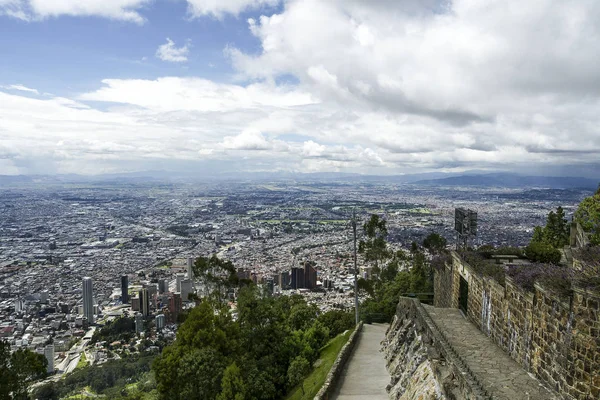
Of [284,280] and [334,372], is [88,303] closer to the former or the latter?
[284,280]

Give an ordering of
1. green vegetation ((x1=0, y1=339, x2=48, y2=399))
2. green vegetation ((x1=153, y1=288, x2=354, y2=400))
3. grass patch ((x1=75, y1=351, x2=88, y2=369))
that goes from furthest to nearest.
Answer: grass patch ((x1=75, y1=351, x2=88, y2=369)), green vegetation ((x1=153, y1=288, x2=354, y2=400)), green vegetation ((x1=0, y1=339, x2=48, y2=399))

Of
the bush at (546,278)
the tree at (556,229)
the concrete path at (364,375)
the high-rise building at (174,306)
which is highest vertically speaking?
the bush at (546,278)

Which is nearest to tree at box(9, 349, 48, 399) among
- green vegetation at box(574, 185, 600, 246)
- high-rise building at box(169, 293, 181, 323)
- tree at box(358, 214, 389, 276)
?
high-rise building at box(169, 293, 181, 323)

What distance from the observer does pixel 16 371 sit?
12.3 metres

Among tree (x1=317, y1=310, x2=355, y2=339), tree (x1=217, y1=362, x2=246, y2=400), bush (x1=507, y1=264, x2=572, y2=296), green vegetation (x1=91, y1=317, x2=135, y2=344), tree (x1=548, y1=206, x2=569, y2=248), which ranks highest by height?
bush (x1=507, y1=264, x2=572, y2=296)

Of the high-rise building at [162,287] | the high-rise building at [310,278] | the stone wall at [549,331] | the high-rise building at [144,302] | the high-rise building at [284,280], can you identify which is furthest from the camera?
the high-rise building at [162,287]

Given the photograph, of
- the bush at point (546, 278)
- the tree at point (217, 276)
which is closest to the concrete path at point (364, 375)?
the bush at point (546, 278)

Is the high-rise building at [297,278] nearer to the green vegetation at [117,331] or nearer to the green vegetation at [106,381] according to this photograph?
the green vegetation at [117,331]

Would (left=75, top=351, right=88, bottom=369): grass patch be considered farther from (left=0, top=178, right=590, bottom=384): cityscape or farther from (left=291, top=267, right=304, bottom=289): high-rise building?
(left=291, top=267, right=304, bottom=289): high-rise building

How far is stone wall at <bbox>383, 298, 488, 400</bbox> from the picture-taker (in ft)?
24.0

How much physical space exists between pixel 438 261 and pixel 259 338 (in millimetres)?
7893

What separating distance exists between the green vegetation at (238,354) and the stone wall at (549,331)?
736cm

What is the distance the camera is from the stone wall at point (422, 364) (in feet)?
24.0

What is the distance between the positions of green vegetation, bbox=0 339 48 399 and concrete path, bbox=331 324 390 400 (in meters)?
9.21
